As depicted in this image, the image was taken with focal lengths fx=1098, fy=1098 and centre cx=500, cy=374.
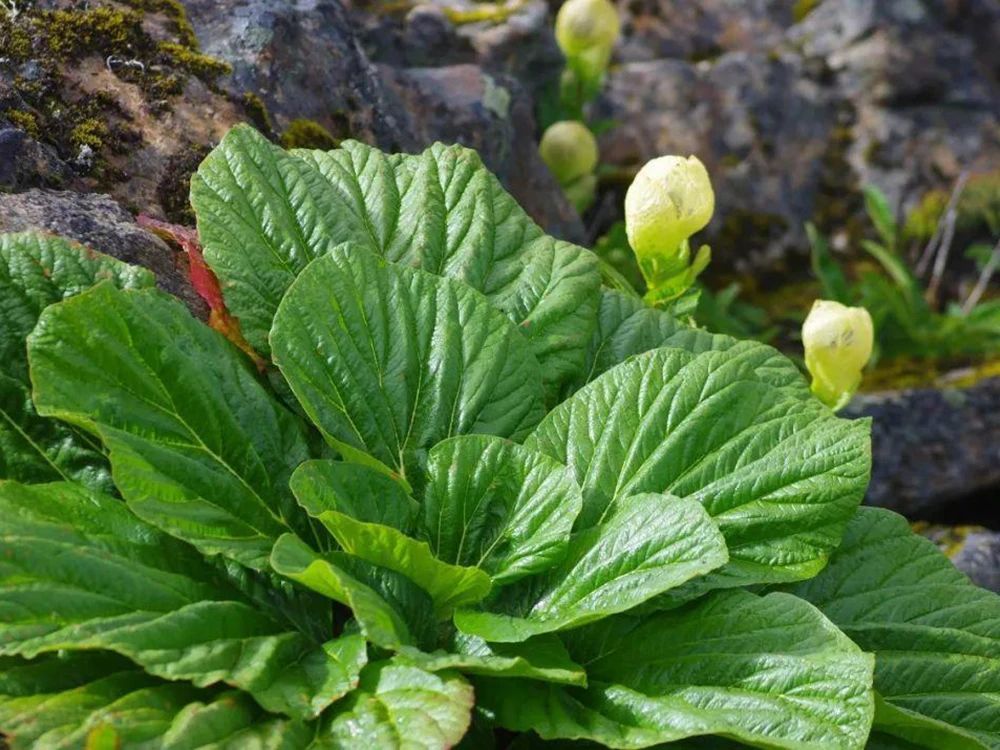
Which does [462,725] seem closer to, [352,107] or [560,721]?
[560,721]

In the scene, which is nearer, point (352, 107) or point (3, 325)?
point (3, 325)

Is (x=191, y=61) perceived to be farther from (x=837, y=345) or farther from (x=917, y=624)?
(x=917, y=624)

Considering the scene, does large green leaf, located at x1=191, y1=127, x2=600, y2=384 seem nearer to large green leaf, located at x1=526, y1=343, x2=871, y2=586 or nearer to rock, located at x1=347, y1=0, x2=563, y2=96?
large green leaf, located at x1=526, y1=343, x2=871, y2=586

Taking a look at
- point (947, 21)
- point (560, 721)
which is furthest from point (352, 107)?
point (947, 21)

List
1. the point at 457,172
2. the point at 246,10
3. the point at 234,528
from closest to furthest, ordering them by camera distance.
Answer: the point at 234,528 < the point at 457,172 < the point at 246,10

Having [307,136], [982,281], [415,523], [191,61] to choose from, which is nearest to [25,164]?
[191,61]
